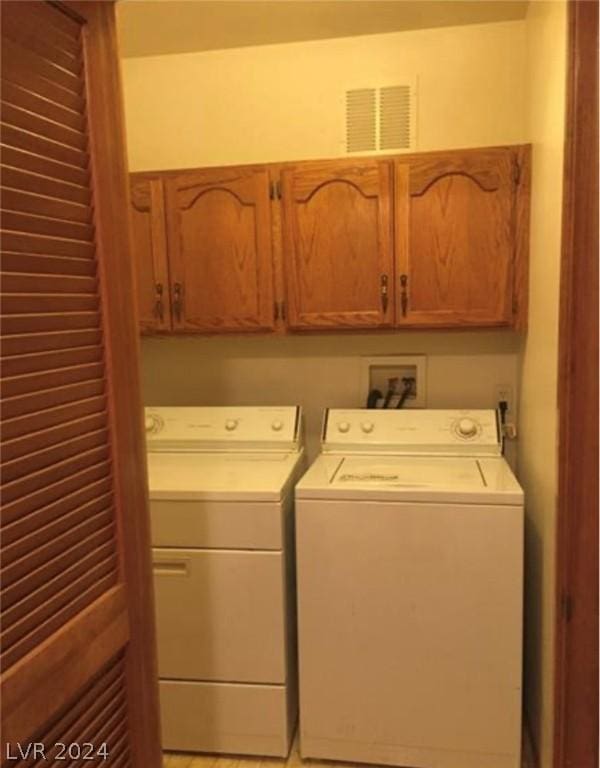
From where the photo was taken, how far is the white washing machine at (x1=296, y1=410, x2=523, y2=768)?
6.53ft

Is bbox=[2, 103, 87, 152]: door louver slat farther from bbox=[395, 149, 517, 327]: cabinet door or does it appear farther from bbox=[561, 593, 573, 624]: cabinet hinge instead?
bbox=[395, 149, 517, 327]: cabinet door

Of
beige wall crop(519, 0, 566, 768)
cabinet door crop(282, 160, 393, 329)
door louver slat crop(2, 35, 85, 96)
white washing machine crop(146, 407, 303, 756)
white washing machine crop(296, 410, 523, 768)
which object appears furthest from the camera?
cabinet door crop(282, 160, 393, 329)

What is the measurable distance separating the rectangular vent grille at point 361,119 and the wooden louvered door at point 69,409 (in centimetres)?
151

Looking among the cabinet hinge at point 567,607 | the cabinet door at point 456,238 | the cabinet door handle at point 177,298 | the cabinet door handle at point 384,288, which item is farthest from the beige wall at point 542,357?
the cabinet door handle at point 177,298

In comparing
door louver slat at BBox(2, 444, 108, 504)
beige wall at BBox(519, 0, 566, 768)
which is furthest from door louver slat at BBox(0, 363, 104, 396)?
beige wall at BBox(519, 0, 566, 768)

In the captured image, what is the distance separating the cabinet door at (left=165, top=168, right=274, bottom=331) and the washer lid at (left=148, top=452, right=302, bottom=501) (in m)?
0.52

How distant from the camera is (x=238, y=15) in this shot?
233 cm

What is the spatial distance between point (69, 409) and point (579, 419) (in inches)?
36.9

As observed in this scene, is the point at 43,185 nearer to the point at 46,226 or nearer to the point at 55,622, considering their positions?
the point at 46,226

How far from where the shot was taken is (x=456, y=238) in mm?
2314

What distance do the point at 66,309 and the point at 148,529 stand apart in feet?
1.64

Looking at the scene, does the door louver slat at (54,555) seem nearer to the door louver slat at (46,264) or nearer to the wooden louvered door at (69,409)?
the wooden louvered door at (69,409)

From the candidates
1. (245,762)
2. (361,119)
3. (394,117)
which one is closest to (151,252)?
(361,119)

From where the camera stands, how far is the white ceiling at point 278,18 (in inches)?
89.4
